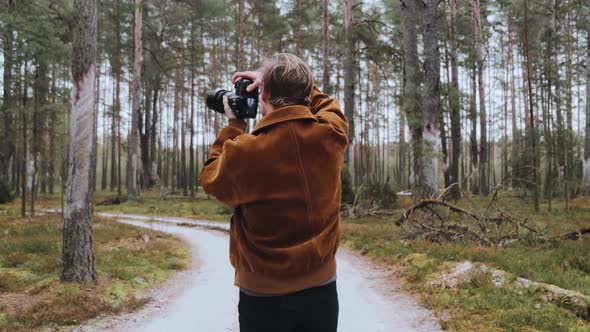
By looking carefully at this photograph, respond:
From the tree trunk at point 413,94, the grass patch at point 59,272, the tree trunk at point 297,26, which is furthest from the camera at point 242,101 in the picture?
the tree trunk at point 297,26

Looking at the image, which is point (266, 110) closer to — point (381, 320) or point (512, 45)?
point (381, 320)

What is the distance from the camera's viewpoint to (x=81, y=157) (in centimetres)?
621

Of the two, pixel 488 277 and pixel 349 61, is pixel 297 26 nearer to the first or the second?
pixel 349 61

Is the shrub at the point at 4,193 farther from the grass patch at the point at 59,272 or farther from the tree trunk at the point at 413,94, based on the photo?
the tree trunk at the point at 413,94

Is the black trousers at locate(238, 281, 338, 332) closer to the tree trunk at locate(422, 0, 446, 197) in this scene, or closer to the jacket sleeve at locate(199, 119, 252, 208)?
the jacket sleeve at locate(199, 119, 252, 208)

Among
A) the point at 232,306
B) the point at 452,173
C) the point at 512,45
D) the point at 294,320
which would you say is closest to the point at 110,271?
the point at 232,306

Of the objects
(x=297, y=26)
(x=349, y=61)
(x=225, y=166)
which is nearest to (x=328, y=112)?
(x=225, y=166)

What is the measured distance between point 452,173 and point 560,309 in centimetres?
1793

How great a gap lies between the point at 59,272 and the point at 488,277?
6.73m

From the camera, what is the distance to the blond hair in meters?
1.62

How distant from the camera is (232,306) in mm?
5855

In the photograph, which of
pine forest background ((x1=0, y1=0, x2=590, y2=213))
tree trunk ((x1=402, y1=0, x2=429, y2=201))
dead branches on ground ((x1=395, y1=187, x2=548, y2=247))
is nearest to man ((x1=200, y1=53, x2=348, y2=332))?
pine forest background ((x1=0, y1=0, x2=590, y2=213))

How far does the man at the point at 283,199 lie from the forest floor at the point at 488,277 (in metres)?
3.89

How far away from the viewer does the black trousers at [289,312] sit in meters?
1.57
